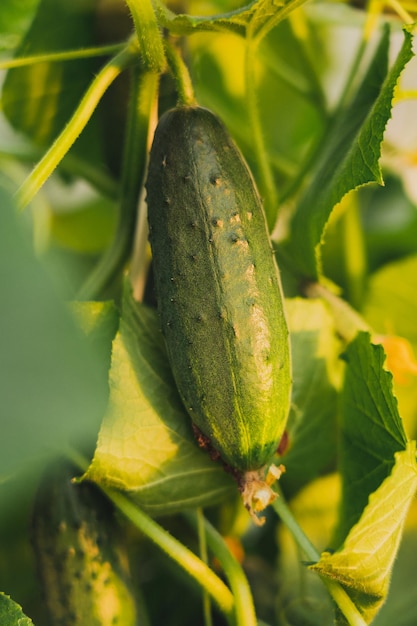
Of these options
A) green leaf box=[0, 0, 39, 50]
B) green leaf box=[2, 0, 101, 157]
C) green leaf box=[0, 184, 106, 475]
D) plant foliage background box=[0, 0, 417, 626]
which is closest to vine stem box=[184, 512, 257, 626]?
plant foliage background box=[0, 0, 417, 626]

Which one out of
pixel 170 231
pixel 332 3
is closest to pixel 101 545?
pixel 170 231

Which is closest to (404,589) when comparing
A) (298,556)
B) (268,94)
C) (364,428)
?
(298,556)

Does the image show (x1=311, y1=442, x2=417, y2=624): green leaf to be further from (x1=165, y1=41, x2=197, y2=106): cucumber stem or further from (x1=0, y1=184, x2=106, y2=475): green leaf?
(x1=165, y1=41, x2=197, y2=106): cucumber stem

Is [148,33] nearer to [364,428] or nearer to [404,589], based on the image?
[364,428]

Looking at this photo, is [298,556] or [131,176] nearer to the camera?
[131,176]

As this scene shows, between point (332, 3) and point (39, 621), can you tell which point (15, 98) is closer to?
point (332, 3)

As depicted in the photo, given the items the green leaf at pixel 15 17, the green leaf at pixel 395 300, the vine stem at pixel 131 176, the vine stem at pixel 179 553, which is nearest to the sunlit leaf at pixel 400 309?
the green leaf at pixel 395 300
